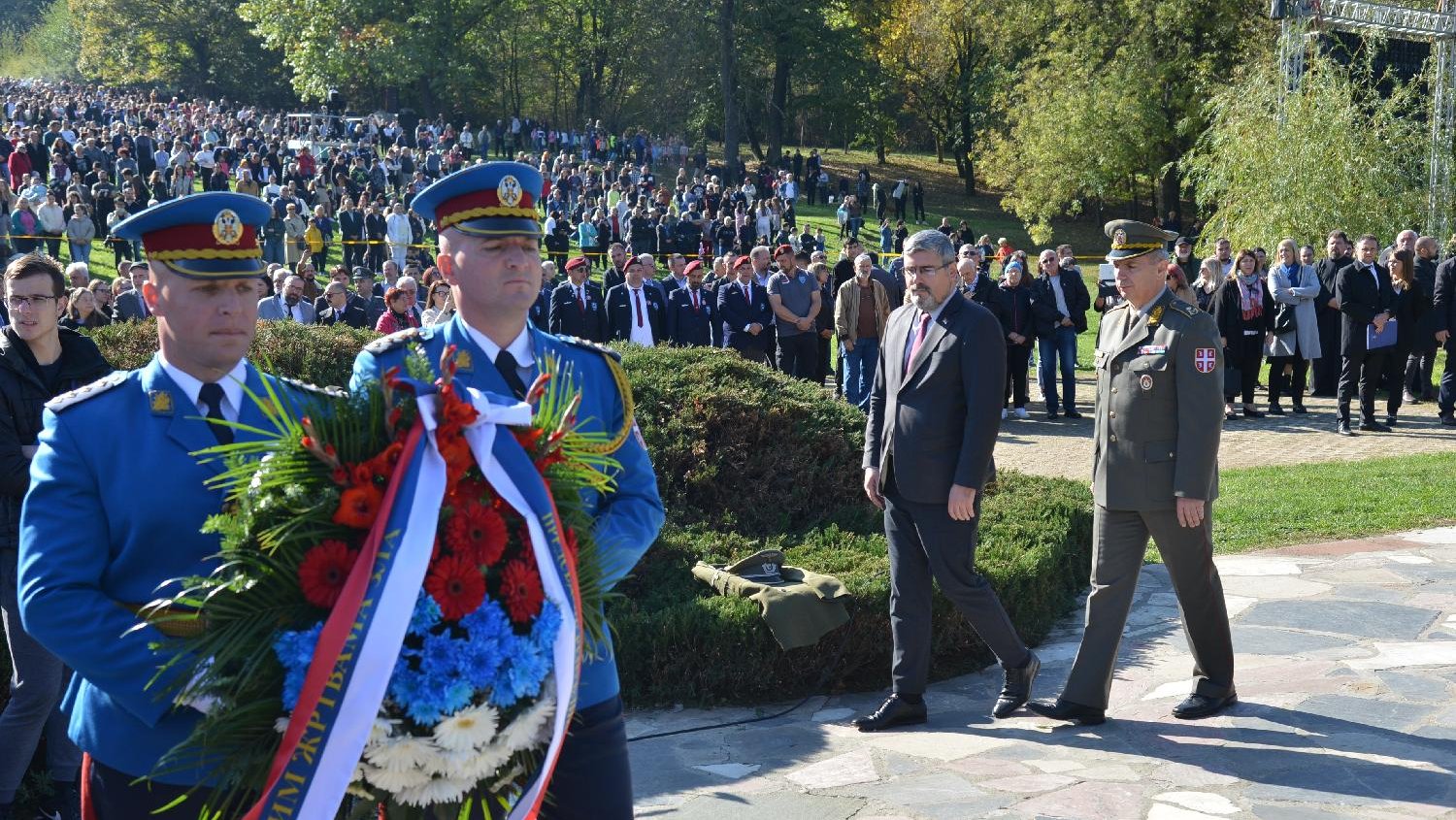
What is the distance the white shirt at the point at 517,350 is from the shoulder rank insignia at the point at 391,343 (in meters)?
0.14

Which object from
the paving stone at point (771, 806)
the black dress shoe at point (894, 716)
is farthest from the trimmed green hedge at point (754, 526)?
the paving stone at point (771, 806)

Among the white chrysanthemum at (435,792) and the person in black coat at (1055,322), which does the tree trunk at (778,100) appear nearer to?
the person in black coat at (1055,322)

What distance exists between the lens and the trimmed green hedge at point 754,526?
6707 millimetres

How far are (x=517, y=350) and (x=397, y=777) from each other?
1.25 m

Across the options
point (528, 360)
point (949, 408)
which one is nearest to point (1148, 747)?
point (949, 408)

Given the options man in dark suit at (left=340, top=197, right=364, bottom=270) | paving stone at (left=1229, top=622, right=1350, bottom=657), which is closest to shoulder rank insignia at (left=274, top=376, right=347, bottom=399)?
paving stone at (left=1229, top=622, right=1350, bottom=657)

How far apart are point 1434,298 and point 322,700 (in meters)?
16.6

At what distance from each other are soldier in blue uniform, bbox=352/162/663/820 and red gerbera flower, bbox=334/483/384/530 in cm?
64

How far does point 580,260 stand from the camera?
17828 millimetres

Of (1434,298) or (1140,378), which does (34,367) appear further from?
(1434,298)

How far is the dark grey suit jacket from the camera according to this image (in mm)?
6035

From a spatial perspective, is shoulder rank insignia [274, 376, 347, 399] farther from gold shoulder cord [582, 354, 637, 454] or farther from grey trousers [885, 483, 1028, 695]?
grey trousers [885, 483, 1028, 695]

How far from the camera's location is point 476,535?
2.75 meters

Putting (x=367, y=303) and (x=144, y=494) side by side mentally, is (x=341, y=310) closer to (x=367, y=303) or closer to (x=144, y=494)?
(x=367, y=303)
